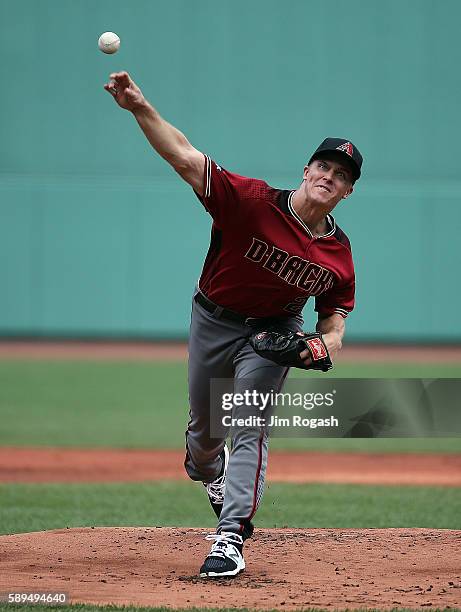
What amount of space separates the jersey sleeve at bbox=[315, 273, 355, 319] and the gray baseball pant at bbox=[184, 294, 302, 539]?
120mm

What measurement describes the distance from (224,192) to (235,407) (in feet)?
2.77

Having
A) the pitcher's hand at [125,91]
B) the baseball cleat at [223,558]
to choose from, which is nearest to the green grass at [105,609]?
the baseball cleat at [223,558]

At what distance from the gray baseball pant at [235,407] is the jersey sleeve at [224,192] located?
49 centimetres

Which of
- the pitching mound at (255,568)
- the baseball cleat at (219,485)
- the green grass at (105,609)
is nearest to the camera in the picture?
the green grass at (105,609)

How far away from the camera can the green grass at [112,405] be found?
1005 cm

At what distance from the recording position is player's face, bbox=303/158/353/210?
419cm

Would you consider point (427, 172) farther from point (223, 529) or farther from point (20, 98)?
point (223, 529)

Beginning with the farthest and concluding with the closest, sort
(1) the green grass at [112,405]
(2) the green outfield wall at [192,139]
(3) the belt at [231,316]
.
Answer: (2) the green outfield wall at [192,139] → (1) the green grass at [112,405] → (3) the belt at [231,316]

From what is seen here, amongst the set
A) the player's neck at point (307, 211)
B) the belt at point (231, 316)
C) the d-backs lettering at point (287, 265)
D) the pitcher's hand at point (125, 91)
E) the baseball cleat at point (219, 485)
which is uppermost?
the pitcher's hand at point (125, 91)

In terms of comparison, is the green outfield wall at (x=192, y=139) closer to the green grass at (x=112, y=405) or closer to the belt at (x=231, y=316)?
the green grass at (x=112, y=405)

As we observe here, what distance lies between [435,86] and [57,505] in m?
12.8

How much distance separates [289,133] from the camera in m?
17.9

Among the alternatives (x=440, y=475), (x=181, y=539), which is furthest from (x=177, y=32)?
(x=181, y=539)

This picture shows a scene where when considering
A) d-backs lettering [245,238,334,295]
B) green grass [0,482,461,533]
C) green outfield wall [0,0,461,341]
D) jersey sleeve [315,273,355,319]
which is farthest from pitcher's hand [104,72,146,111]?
green outfield wall [0,0,461,341]
